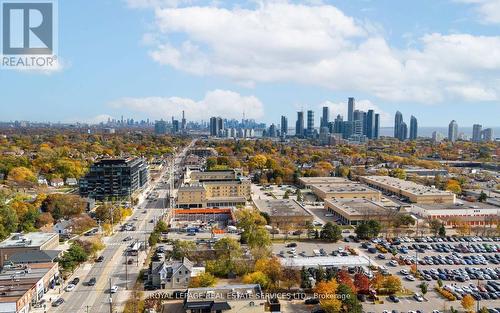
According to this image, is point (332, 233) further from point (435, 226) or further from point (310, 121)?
point (310, 121)

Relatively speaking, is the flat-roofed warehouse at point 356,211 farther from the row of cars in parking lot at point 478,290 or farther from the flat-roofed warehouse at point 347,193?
the row of cars in parking lot at point 478,290

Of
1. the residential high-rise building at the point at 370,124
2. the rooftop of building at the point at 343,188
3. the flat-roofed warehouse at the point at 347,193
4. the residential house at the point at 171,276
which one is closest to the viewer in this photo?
the residential house at the point at 171,276

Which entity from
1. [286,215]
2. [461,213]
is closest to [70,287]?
[286,215]

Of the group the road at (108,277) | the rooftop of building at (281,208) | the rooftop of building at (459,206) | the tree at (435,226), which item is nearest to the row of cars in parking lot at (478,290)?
the tree at (435,226)

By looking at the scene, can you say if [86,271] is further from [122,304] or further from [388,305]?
[388,305]

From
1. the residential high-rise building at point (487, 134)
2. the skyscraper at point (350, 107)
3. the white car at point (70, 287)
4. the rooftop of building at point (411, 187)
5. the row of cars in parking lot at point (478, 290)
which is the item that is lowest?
the white car at point (70, 287)

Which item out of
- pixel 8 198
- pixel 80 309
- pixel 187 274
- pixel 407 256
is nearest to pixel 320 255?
pixel 407 256
